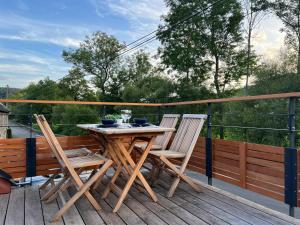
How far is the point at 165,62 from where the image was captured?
14656mm

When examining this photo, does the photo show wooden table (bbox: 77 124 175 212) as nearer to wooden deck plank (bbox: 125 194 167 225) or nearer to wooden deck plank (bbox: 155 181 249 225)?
wooden deck plank (bbox: 125 194 167 225)

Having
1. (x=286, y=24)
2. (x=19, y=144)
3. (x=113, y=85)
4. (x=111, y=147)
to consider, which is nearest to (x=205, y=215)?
(x=111, y=147)

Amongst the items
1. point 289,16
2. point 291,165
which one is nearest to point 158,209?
point 291,165

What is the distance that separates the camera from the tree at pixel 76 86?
25.7 m

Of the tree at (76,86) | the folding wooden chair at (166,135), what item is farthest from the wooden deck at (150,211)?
the tree at (76,86)

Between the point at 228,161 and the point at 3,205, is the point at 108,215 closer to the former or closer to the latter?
the point at 3,205

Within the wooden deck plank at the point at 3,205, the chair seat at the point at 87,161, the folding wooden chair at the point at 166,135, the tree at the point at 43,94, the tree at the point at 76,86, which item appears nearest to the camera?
the wooden deck plank at the point at 3,205

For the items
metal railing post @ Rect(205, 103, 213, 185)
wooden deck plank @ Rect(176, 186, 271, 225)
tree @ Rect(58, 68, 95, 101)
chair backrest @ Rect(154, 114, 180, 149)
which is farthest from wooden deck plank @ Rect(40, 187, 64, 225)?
tree @ Rect(58, 68, 95, 101)

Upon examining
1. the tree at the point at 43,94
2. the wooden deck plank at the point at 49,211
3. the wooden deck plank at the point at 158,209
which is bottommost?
the wooden deck plank at the point at 49,211

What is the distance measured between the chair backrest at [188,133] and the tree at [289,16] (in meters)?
9.48

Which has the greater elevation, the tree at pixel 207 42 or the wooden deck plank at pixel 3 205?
the tree at pixel 207 42

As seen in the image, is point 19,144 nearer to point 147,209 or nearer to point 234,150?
point 147,209

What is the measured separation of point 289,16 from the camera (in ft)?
38.5

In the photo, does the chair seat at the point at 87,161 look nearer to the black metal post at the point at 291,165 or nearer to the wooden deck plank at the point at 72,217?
the wooden deck plank at the point at 72,217
